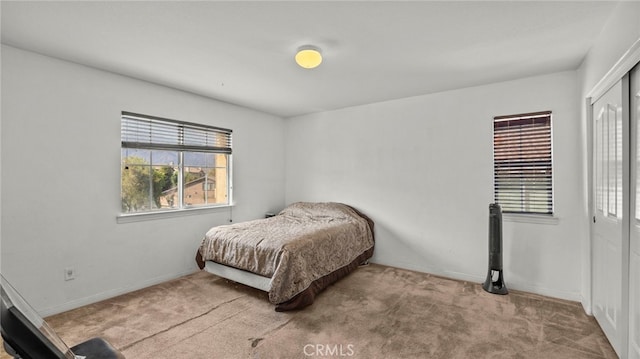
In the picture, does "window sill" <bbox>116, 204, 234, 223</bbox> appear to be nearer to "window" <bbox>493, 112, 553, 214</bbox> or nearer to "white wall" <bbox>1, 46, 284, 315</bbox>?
"white wall" <bbox>1, 46, 284, 315</bbox>

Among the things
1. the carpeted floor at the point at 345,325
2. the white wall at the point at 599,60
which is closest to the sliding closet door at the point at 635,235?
the white wall at the point at 599,60

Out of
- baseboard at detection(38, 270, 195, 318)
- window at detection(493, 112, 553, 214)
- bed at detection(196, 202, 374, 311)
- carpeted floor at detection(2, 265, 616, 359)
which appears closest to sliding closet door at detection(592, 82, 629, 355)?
carpeted floor at detection(2, 265, 616, 359)

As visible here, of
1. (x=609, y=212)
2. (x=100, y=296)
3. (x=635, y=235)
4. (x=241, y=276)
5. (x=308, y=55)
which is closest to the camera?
(x=635, y=235)

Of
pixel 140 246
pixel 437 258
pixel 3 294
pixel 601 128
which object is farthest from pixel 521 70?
pixel 140 246

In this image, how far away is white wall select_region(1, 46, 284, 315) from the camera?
2434mm

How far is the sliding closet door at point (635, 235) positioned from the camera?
1.71 meters

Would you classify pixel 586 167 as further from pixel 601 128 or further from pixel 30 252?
pixel 30 252

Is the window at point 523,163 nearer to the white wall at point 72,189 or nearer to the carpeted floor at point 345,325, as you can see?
the carpeted floor at point 345,325

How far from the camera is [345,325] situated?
95.7 inches

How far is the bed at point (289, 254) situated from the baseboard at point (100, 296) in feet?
1.57

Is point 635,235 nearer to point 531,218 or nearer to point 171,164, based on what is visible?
point 531,218

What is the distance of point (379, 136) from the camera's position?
4.16 meters

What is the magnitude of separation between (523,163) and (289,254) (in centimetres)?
280

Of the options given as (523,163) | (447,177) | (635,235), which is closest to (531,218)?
(523,163)
